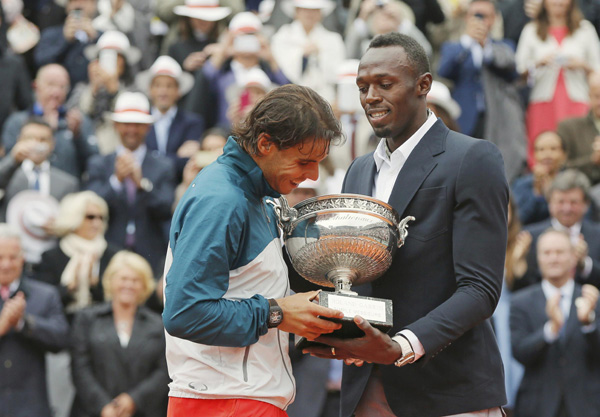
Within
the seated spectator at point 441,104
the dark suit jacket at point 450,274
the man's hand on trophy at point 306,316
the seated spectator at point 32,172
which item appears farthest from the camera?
the seated spectator at point 32,172

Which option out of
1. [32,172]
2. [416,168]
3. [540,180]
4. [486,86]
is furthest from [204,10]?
[416,168]

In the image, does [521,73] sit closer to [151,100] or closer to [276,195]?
[151,100]

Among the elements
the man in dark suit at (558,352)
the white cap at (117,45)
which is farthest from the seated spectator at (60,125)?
the man in dark suit at (558,352)

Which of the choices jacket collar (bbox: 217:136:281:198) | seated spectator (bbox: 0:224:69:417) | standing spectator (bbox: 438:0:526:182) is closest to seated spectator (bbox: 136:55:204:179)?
seated spectator (bbox: 0:224:69:417)

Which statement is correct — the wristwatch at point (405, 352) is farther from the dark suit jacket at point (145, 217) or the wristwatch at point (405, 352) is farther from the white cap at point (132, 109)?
the white cap at point (132, 109)

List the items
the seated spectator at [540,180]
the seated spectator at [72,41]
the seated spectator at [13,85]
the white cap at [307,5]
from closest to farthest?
1. the seated spectator at [540,180]
2. the white cap at [307,5]
3. the seated spectator at [13,85]
4. the seated spectator at [72,41]

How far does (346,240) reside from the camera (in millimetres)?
3338

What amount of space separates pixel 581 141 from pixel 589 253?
1583mm

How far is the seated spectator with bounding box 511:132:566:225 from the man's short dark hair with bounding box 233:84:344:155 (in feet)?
16.1

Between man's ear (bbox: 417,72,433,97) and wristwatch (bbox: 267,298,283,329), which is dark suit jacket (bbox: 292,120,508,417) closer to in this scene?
man's ear (bbox: 417,72,433,97)

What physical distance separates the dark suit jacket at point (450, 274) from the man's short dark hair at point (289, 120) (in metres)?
0.41

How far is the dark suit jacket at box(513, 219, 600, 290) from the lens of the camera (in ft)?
23.1

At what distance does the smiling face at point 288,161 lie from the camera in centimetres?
327

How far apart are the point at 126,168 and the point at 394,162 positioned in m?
4.36
